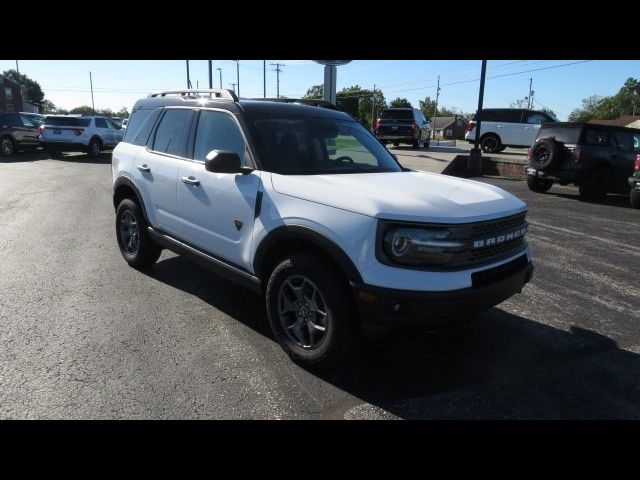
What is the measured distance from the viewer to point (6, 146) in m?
19.5

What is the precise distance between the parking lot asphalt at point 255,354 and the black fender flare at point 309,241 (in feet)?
1.29

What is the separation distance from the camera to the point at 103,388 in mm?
2957

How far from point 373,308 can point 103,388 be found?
1.79 m

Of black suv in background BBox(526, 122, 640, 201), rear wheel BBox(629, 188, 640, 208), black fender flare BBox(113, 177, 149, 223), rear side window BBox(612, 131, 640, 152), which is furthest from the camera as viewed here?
rear side window BBox(612, 131, 640, 152)

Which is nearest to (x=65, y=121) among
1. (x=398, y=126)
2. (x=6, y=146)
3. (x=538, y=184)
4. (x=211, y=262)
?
(x=6, y=146)

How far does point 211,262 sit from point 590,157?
10.3 meters

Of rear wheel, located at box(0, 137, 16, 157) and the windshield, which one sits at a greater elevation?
the windshield

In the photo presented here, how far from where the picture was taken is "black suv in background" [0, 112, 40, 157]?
761 inches

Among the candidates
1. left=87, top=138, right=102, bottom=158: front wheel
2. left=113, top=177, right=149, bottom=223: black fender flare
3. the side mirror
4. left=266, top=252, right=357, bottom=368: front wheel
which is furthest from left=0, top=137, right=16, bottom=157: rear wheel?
left=266, top=252, right=357, bottom=368: front wheel

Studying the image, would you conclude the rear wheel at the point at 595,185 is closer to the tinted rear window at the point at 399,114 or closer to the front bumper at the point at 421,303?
the front bumper at the point at 421,303

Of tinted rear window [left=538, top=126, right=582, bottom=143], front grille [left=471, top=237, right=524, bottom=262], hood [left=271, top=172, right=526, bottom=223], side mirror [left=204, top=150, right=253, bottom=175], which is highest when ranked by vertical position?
tinted rear window [left=538, top=126, right=582, bottom=143]

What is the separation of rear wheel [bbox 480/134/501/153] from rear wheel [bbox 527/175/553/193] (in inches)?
375

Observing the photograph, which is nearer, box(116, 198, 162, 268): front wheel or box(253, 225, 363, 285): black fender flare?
box(253, 225, 363, 285): black fender flare

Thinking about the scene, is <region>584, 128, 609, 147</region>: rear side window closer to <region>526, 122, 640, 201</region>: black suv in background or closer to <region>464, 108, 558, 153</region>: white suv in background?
<region>526, 122, 640, 201</region>: black suv in background
